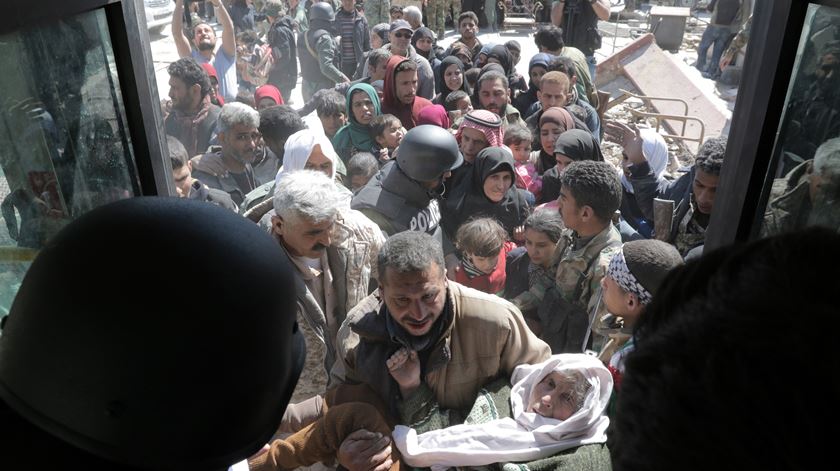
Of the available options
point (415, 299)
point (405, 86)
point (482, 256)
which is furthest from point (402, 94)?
point (415, 299)

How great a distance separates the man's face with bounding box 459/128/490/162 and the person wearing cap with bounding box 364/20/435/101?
7.75 ft

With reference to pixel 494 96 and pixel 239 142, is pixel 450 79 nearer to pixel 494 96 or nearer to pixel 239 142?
pixel 494 96

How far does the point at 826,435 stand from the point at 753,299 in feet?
0.37

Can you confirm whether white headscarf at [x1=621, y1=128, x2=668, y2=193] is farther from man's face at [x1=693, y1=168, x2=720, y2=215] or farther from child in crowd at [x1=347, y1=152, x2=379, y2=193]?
child in crowd at [x1=347, y1=152, x2=379, y2=193]

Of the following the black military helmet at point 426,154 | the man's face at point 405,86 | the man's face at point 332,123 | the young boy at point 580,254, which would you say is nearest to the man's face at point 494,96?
the man's face at point 405,86

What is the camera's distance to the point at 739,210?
150 centimetres

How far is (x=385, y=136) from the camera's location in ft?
17.1

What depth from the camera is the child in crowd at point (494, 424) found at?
2232mm

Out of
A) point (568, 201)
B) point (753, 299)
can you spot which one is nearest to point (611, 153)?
point (568, 201)

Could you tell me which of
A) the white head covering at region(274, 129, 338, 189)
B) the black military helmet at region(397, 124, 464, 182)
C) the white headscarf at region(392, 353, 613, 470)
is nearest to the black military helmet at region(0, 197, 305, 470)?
the white headscarf at region(392, 353, 613, 470)

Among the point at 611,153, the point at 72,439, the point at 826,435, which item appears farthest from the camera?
the point at 611,153

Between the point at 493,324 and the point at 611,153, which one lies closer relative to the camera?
the point at 493,324

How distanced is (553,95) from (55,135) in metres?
4.85

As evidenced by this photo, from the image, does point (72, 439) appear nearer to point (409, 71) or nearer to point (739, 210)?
point (739, 210)
